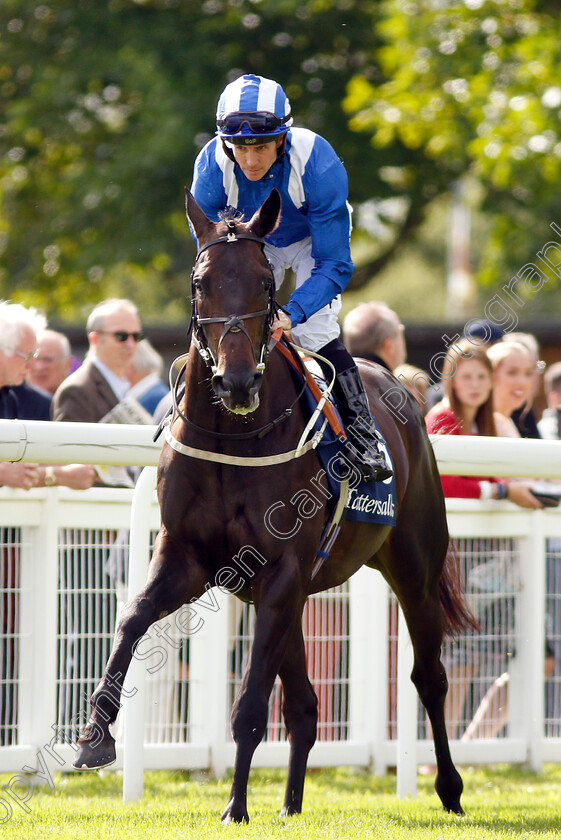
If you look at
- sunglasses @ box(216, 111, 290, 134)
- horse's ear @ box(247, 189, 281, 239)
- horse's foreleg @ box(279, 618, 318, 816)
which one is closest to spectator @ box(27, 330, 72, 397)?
horse's foreleg @ box(279, 618, 318, 816)

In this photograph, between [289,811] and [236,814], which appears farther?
[289,811]

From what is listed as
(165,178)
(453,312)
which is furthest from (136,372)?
(453,312)

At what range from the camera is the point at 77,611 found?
19.5ft

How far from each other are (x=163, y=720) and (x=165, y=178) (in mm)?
10944

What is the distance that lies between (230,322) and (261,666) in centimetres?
126

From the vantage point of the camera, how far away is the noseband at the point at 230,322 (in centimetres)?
421

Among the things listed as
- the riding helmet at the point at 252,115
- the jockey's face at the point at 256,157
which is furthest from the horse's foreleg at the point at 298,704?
the riding helmet at the point at 252,115

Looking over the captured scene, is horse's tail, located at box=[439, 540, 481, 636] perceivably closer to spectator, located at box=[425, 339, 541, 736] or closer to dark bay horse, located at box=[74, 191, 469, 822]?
spectator, located at box=[425, 339, 541, 736]

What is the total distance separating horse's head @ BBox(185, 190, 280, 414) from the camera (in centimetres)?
412

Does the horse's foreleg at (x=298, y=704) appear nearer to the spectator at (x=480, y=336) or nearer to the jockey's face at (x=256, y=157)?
the jockey's face at (x=256, y=157)

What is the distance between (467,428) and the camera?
22.6 feet

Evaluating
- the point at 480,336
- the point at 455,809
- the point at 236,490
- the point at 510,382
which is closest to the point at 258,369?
the point at 236,490

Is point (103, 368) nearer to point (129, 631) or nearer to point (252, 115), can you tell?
point (252, 115)

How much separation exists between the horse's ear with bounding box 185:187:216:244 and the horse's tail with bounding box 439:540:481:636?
2.29 metres
